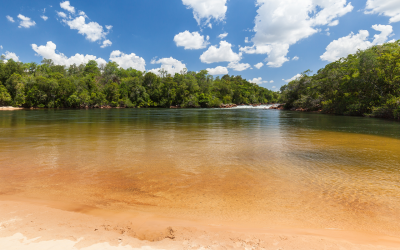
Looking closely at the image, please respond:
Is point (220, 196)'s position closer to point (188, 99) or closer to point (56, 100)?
point (56, 100)

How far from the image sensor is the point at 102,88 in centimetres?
8981

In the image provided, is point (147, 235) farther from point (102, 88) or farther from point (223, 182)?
point (102, 88)

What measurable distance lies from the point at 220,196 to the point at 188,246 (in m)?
2.07

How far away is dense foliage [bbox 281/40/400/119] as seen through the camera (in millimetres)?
30078

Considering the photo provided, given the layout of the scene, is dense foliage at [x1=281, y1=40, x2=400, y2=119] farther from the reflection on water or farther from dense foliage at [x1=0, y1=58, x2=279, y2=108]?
dense foliage at [x1=0, y1=58, x2=279, y2=108]

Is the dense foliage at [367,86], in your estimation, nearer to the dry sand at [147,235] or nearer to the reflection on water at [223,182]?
the reflection on water at [223,182]

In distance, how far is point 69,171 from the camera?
21.5 feet

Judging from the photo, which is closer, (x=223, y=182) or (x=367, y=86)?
(x=223, y=182)

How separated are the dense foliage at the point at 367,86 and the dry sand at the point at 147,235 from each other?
102 feet

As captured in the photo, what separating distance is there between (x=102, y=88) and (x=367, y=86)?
288ft

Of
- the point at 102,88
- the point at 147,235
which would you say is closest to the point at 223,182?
the point at 147,235

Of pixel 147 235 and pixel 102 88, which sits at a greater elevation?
pixel 102 88

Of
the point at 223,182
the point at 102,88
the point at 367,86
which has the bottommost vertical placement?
the point at 223,182

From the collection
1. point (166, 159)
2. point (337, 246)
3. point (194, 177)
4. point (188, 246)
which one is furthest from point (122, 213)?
point (166, 159)
